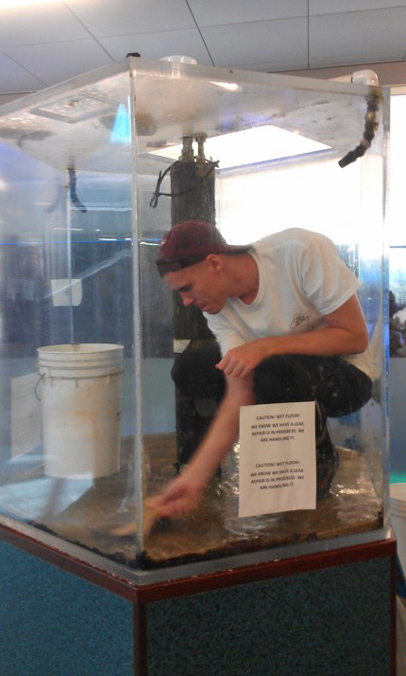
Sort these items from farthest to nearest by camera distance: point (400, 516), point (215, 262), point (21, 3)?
point (21, 3)
point (400, 516)
point (215, 262)

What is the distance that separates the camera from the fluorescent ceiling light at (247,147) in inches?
38.6

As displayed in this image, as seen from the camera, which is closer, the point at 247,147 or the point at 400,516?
the point at 247,147

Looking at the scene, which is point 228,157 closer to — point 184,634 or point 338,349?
point 338,349

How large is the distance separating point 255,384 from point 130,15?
79.2 inches

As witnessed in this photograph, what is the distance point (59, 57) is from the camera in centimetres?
275

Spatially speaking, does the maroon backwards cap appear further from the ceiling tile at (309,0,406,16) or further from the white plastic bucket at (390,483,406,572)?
the ceiling tile at (309,0,406,16)

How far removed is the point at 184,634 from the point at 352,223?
697 millimetres

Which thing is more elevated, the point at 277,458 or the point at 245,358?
the point at 245,358

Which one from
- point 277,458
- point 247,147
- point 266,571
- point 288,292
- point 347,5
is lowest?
point 266,571

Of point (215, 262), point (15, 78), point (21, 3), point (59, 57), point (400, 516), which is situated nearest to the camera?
point (215, 262)

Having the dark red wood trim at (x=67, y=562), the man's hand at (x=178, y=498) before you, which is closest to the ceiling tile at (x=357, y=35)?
the man's hand at (x=178, y=498)

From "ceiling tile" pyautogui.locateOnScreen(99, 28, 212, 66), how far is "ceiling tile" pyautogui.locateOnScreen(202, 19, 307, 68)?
5 cm

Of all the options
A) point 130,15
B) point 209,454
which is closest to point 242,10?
point 130,15

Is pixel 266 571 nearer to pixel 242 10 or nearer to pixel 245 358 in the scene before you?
pixel 245 358
